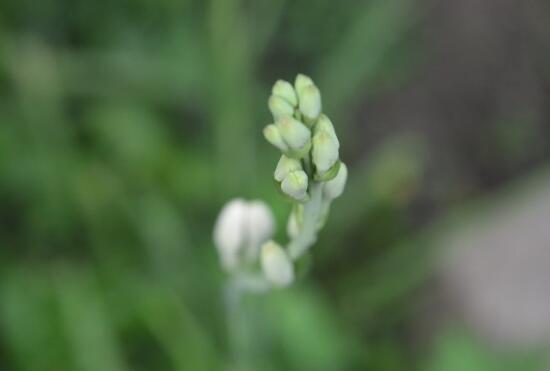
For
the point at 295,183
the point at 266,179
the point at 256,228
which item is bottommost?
the point at 295,183

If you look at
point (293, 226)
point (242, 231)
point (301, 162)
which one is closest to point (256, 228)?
point (242, 231)

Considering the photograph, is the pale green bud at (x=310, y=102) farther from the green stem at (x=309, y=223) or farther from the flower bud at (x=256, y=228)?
the flower bud at (x=256, y=228)

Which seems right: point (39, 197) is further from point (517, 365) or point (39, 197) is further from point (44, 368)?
point (517, 365)

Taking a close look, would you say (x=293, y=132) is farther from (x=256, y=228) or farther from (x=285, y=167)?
(x=256, y=228)

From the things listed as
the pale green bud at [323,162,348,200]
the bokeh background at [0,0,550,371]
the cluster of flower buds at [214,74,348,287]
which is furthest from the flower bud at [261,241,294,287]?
the bokeh background at [0,0,550,371]

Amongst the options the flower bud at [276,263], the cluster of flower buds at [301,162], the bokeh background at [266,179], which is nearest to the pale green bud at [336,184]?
the cluster of flower buds at [301,162]

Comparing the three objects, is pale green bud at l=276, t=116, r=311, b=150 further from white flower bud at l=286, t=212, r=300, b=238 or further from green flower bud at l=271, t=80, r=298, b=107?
white flower bud at l=286, t=212, r=300, b=238
